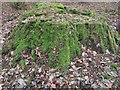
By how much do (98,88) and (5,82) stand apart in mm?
1572

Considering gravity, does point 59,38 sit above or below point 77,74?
above

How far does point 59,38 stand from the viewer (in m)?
4.78

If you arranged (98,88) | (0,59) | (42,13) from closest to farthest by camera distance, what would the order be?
(98,88)
(0,59)
(42,13)

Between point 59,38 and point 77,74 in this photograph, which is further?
point 59,38

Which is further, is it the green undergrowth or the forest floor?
the green undergrowth

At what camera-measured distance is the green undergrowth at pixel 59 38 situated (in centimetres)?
467

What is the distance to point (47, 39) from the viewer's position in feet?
15.9

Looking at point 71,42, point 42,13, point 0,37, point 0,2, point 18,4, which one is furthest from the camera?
point 0,2

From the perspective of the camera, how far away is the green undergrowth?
4672 mm

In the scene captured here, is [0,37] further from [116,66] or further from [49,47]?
[116,66]

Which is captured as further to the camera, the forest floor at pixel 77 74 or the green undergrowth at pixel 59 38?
the green undergrowth at pixel 59 38

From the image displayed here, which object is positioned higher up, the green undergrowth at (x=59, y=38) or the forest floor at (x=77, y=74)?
the green undergrowth at (x=59, y=38)

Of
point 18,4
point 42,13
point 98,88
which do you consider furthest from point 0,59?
point 18,4

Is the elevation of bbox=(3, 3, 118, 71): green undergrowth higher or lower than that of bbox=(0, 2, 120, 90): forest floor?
higher
